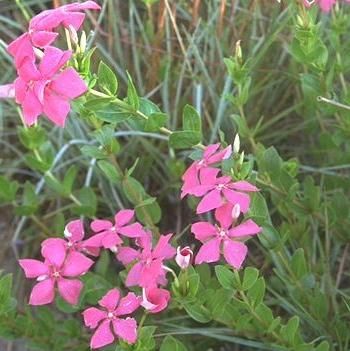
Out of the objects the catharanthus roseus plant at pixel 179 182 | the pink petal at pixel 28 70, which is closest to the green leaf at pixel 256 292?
the catharanthus roseus plant at pixel 179 182

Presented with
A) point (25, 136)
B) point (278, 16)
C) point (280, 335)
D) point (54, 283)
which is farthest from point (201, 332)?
point (278, 16)

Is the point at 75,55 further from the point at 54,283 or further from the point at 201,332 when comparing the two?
the point at 201,332

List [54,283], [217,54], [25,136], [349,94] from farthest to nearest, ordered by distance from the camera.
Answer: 1. [217,54]
2. [25,136]
3. [349,94]
4. [54,283]

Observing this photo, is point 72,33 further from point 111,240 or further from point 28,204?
point 28,204

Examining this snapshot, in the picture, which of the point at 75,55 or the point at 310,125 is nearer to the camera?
the point at 75,55

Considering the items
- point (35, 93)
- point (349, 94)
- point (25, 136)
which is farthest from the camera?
point (25, 136)

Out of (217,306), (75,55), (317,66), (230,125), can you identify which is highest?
(75,55)
